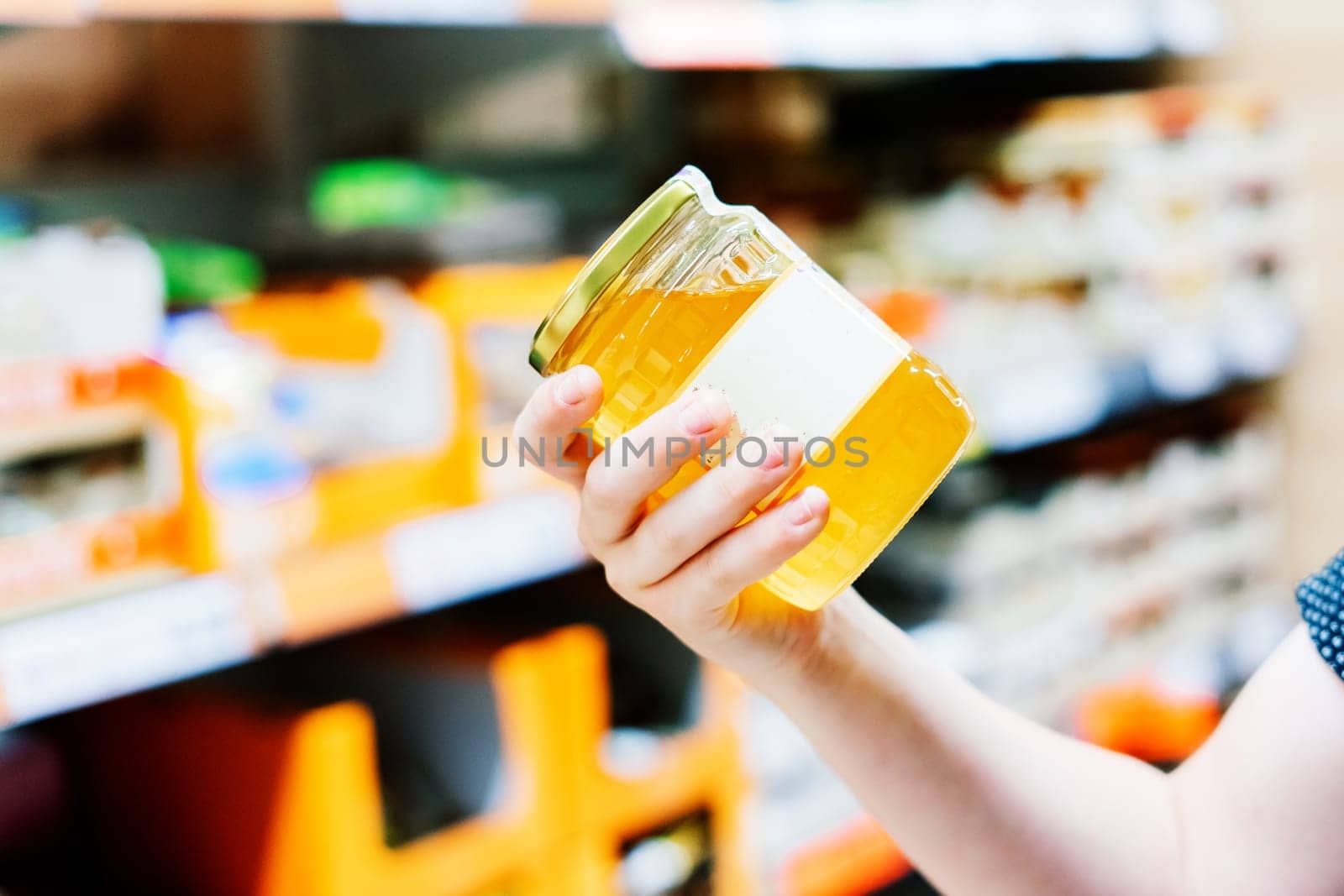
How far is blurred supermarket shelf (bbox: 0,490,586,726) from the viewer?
0.91 meters

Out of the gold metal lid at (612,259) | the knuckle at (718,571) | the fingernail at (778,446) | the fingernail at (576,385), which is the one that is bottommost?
the knuckle at (718,571)

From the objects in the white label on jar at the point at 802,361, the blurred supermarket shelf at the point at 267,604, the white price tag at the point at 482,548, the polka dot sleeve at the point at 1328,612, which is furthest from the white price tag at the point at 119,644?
the polka dot sleeve at the point at 1328,612

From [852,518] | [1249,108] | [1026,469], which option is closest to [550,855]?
[852,518]

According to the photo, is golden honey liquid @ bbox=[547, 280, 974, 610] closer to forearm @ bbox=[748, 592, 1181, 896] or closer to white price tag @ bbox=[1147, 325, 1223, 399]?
forearm @ bbox=[748, 592, 1181, 896]

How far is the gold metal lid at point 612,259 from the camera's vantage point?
65 cm

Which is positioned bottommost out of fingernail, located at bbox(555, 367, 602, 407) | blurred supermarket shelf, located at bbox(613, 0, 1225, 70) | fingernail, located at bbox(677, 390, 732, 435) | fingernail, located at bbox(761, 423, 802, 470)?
fingernail, located at bbox(761, 423, 802, 470)

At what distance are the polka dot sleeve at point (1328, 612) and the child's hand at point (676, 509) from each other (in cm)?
38

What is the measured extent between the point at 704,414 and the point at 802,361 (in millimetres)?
71

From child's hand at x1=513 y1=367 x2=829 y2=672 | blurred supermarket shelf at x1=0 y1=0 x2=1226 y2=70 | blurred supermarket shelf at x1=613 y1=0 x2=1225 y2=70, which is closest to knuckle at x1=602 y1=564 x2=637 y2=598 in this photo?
child's hand at x1=513 y1=367 x2=829 y2=672

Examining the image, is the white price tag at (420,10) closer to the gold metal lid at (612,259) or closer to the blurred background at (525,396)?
the blurred background at (525,396)

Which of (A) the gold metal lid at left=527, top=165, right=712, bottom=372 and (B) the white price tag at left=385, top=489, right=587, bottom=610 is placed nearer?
(A) the gold metal lid at left=527, top=165, right=712, bottom=372

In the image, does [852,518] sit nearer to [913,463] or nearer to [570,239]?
[913,463]

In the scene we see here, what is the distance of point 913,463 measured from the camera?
65 centimetres

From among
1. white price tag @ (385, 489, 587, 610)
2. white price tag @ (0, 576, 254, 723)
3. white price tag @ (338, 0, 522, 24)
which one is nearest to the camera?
white price tag @ (0, 576, 254, 723)
